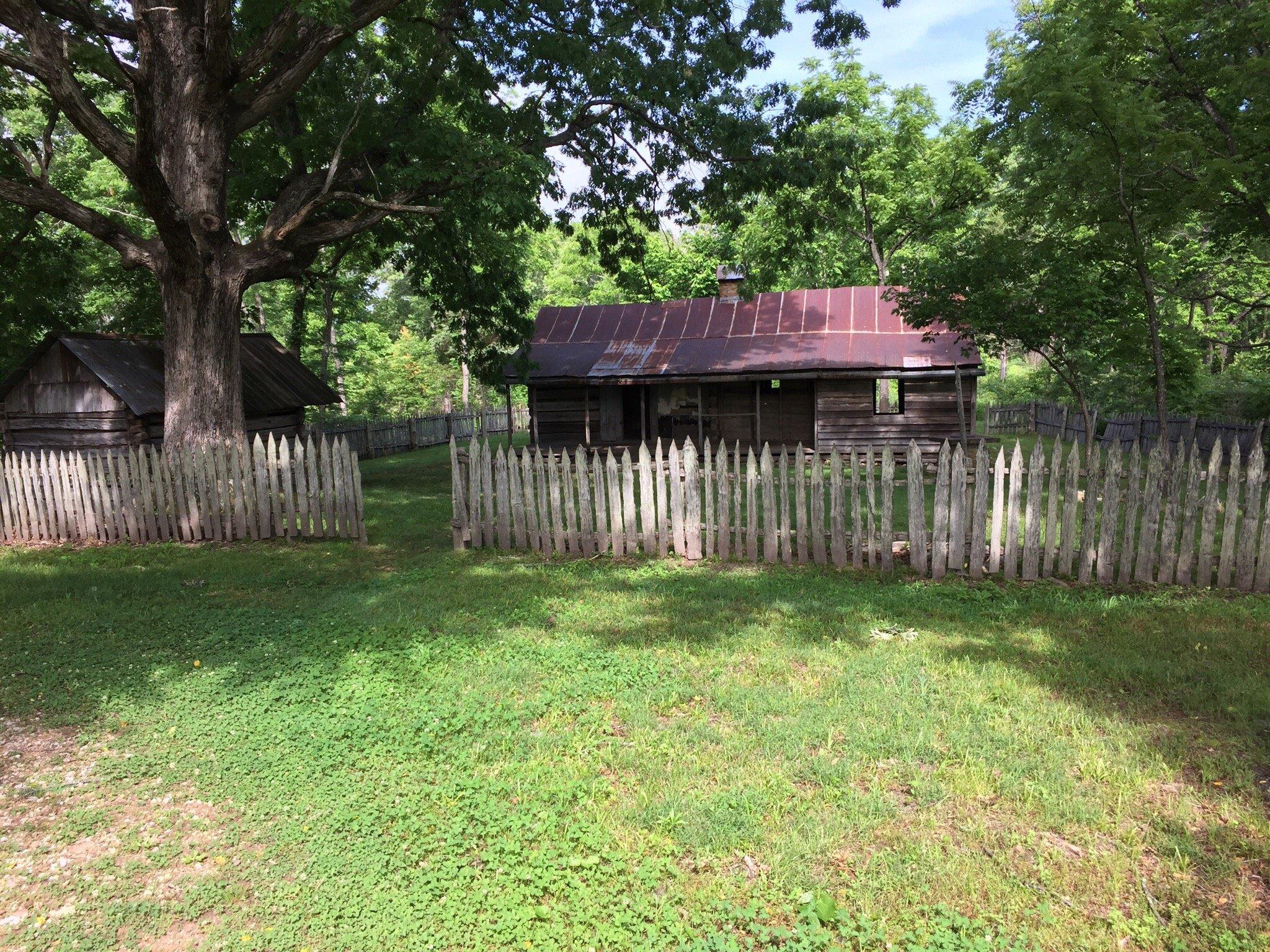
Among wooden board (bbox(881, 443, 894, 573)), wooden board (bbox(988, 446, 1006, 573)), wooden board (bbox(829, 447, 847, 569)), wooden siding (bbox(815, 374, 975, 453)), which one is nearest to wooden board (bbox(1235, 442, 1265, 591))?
wooden board (bbox(988, 446, 1006, 573))

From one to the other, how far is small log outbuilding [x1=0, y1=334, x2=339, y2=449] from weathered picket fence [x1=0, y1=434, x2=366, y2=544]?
257cm

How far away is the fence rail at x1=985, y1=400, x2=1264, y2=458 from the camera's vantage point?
56.3 feet

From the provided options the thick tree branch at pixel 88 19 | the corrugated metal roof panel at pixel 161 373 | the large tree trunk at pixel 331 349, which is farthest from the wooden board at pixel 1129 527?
the large tree trunk at pixel 331 349

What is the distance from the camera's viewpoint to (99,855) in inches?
155

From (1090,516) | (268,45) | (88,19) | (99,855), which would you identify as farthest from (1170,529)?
(88,19)

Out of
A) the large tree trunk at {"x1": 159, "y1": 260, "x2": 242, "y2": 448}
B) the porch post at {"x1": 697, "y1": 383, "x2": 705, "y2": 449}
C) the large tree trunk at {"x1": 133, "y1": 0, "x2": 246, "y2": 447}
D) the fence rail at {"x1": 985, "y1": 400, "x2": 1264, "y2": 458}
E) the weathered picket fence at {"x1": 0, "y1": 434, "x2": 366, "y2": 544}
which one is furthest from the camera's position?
the porch post at {"x1": 697, "y1": 383, "x2": 705, "y2": 449}

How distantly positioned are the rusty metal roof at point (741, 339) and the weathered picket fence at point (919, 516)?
8940mm

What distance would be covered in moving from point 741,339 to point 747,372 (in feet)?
6.55

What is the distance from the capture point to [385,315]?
48.5 meters

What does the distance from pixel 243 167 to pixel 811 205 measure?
12569 millimetres

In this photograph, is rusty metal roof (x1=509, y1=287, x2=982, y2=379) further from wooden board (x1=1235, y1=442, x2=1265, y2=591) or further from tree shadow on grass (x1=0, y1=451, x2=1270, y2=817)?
tree shadow on grass (x1=0, y1=451, x2=1270, y2=817)

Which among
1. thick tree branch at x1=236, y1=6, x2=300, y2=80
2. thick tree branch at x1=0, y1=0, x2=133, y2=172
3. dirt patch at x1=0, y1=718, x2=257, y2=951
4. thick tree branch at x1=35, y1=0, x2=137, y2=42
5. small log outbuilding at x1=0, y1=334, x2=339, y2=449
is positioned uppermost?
thick tree branch at x1=35, y1=0, x2=137, y2=42

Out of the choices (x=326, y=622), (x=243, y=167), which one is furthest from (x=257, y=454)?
(x=243, y=167)

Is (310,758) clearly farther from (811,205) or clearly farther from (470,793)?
(811,205)
